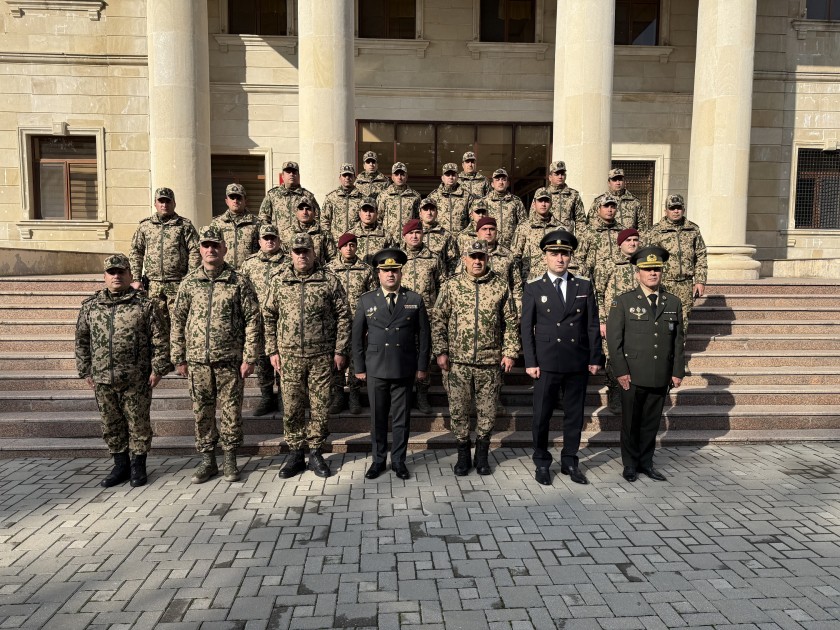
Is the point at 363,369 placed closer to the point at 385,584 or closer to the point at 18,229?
the point at 385,584

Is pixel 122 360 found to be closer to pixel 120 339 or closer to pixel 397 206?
pixel 120 339

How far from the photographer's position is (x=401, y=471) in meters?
5.41

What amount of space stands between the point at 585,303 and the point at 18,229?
14.8 metres

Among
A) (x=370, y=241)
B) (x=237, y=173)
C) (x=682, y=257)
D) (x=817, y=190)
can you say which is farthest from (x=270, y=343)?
(x=817, y=190)

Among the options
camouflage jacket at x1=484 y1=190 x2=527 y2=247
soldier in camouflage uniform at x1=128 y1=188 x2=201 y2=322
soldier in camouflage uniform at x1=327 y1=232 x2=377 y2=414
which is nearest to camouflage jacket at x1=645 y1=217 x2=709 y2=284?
camouflage jacket at x1=484 y1=190 x2=527 y2=247

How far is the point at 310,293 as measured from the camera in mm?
5566

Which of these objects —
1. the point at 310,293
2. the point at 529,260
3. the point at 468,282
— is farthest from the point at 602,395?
the point at 310,293

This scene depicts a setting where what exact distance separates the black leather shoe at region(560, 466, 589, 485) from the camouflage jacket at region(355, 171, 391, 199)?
5.16 metres

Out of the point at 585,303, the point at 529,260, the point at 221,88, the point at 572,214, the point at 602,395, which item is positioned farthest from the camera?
the point at 221,88

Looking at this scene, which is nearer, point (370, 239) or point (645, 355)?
point (645, 355)

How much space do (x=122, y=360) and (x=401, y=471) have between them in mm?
2803

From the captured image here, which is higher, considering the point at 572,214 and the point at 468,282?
the point at 572,214

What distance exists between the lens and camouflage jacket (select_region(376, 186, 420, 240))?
8492 mm

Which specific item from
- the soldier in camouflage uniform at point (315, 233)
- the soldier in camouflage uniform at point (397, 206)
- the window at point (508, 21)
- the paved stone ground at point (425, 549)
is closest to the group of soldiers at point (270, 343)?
the paved stone ground at point (425, 549)
